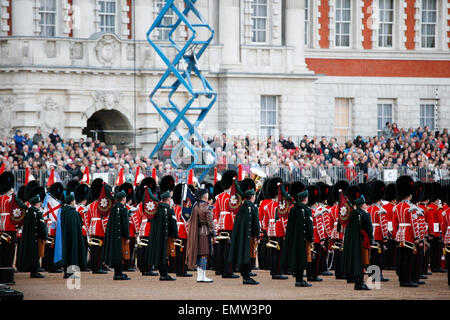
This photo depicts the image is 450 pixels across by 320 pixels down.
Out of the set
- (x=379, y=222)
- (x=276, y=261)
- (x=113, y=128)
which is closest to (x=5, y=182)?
(x=276, y=261)

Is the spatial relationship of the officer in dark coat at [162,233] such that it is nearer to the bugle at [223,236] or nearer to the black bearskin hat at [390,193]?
the bugle at [223,236]

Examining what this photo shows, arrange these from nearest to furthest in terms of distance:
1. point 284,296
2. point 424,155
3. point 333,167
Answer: point 284,296, point 333,167, point 424,155

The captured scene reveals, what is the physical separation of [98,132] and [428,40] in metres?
15.5

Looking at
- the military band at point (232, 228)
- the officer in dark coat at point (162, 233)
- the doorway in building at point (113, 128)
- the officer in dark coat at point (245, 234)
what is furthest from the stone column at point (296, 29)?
the officer in dark coat at point (245, 234)

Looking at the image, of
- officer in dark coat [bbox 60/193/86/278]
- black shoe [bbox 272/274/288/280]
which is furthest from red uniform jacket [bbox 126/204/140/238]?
black shoe [bbox 272/274/288/280]

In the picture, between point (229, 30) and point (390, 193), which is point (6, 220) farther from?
point (229, 30)

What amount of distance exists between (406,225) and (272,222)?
3134mm

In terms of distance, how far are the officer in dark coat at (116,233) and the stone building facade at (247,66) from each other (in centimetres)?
1706

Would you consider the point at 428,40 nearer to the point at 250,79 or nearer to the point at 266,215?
the point at 250,79

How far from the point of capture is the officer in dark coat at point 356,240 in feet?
59.5

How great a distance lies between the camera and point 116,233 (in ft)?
64.4

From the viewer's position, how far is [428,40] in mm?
Answer: 45531
